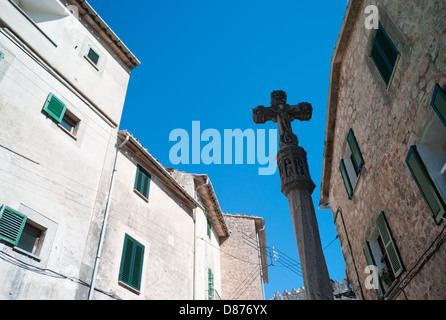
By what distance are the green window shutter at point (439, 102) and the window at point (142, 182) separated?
951cm

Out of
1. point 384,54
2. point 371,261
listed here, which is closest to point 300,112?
point 384,54

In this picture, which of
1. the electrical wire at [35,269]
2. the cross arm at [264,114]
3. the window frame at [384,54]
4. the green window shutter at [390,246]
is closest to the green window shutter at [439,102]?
the window frame at [384,54]

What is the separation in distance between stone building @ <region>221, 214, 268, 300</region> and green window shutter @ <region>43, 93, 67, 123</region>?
13.3m

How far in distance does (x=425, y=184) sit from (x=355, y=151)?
3183 mm

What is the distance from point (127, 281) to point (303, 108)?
22.9 ft

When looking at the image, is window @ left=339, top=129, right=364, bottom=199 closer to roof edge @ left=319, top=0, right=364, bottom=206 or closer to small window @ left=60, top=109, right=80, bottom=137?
roof edge @ left=319, top=0, right=364, bottom=206

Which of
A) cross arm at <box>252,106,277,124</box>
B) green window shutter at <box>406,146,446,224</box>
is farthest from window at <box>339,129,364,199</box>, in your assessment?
green window shutter at <box>406,146,446,224</box>

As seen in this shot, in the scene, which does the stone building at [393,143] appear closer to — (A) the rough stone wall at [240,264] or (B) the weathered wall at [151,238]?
(B) the weathered wall at [151,238]

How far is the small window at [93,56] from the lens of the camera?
12.5 m

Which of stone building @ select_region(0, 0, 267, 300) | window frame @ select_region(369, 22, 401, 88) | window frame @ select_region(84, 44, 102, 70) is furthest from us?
window frame @ select_region(84, 44, 102, 70)

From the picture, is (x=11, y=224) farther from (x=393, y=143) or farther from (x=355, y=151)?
(x=355, y=151)

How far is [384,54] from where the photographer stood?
24.0ft

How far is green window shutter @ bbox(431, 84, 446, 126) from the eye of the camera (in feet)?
17.7
